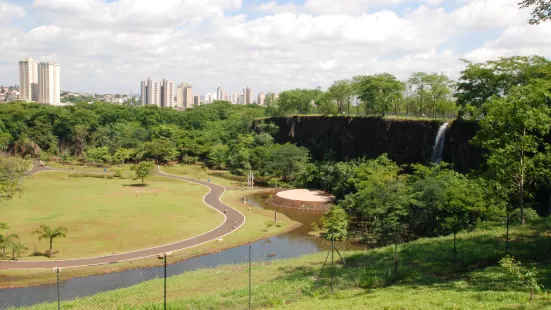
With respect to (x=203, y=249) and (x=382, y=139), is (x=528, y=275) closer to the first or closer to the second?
(x=203, y=249)

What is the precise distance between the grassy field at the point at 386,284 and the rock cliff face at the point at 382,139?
16.0 meters

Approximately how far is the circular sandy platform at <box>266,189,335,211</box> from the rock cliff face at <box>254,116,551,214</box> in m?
9.41

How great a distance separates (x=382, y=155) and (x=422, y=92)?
14651 millimetres

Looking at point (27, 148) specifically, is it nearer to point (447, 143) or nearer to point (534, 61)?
point (447, 143)

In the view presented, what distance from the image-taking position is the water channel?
22.7m

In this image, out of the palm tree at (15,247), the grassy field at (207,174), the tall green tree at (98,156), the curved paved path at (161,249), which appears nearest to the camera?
the curved paved path at (161,249)

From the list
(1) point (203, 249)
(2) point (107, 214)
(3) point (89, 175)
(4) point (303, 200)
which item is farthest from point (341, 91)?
(1) point (203, 249)

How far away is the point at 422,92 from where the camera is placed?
192ft

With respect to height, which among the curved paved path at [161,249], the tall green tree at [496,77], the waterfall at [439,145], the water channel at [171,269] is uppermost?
the tall green tree at [496,77]

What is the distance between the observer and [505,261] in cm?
1262

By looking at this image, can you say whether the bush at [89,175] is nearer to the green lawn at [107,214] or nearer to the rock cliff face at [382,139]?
the green lawn at [107,214]

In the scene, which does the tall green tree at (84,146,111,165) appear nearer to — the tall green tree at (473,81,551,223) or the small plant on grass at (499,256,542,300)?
the tall green tree at (473,81,551,223)

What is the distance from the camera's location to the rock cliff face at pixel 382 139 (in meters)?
40.0

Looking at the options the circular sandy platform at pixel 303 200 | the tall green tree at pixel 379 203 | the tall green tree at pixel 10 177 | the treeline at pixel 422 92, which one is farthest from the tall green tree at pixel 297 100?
the tall green tree at pixel 10 177
